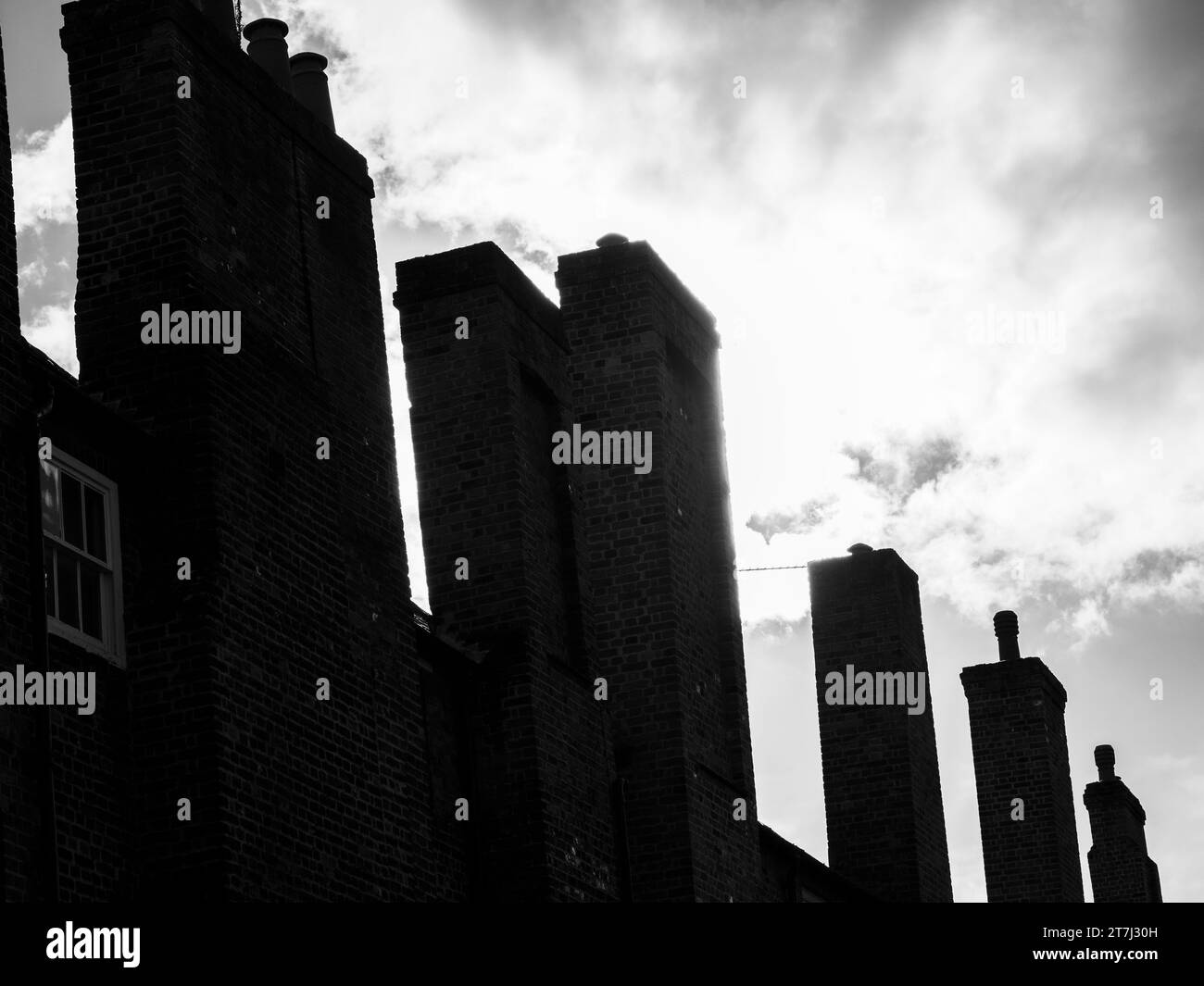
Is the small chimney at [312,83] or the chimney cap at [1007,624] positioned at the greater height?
the small chimney at [312,83]

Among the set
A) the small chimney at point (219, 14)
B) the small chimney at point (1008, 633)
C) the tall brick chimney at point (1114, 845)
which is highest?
the small chimney at point (219, 14)

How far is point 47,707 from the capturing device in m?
11.0

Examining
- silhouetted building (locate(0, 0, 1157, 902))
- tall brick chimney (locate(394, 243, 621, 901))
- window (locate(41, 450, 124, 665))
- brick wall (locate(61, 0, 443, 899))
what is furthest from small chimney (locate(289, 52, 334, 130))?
window (locate(41, 450, 124, 665))

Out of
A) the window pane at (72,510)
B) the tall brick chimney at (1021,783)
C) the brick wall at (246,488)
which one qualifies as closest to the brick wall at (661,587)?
the brick wall at (246,488)

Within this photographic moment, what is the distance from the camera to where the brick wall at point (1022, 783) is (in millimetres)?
27984

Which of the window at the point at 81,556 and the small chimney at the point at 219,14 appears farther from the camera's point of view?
the small chimney at the point at 219,14

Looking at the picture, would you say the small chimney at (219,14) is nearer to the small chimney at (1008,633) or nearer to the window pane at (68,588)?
the window pane at (68,588)

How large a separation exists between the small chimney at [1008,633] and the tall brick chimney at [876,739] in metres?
3.78

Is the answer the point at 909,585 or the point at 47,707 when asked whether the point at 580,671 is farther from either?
the point at 909,585

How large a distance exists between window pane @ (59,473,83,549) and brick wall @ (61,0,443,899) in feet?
1.99

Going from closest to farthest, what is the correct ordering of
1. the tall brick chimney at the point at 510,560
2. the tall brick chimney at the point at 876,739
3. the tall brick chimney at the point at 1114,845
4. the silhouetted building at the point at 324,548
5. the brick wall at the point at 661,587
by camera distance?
1. the silhouetted building at the point at 324,548
2. the tall brick chimney at the point at 510,560
3. the brick wall at the point at 661,587
4. the tall brick chimney at the point at 876,739
5. the tall brick chimney at the point at 1114,845
